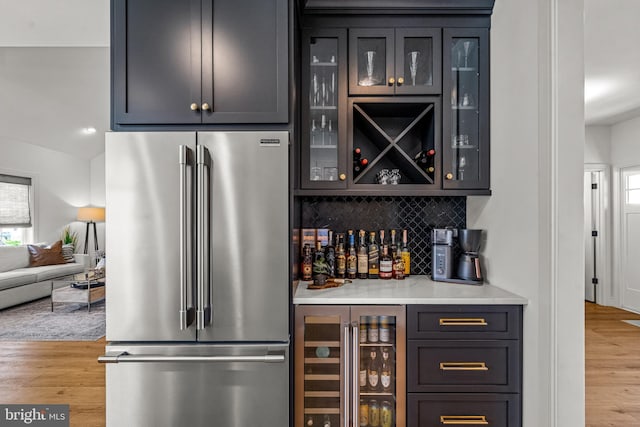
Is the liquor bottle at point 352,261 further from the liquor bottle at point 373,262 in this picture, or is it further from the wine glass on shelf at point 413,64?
the wine glass on shelf at point 413,64

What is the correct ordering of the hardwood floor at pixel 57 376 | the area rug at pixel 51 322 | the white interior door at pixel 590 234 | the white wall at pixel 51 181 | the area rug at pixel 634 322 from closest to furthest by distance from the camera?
the hardwood floor at pixel 57 376 < the area rug at pixel 51 322 < the area rug at pixel 634 322 < the white interior door at pixel 590 234 < the white wall at pixel 51 181

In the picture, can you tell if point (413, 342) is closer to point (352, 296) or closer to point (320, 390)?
point (352, 296)

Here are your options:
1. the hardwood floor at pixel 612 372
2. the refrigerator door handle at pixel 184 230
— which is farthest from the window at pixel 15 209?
the hardwood floor at pixel 612 372

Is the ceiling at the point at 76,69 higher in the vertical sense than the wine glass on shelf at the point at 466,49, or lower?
higher

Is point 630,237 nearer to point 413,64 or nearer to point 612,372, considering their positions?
point 612,372

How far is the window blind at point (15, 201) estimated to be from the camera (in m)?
5.68

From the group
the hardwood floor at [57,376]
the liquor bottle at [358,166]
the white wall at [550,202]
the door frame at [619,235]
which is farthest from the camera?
the door frame at [619,235]

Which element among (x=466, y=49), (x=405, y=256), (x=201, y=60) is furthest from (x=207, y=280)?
(x=466, y=49)

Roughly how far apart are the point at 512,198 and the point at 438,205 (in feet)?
1.83

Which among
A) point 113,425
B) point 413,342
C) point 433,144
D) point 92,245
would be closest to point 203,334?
point 113,425

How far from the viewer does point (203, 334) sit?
4.98ft

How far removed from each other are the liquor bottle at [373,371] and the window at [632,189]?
16.2 feet

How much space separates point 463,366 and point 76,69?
5.87 meters

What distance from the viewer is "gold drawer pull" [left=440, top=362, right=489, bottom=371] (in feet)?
5.28
